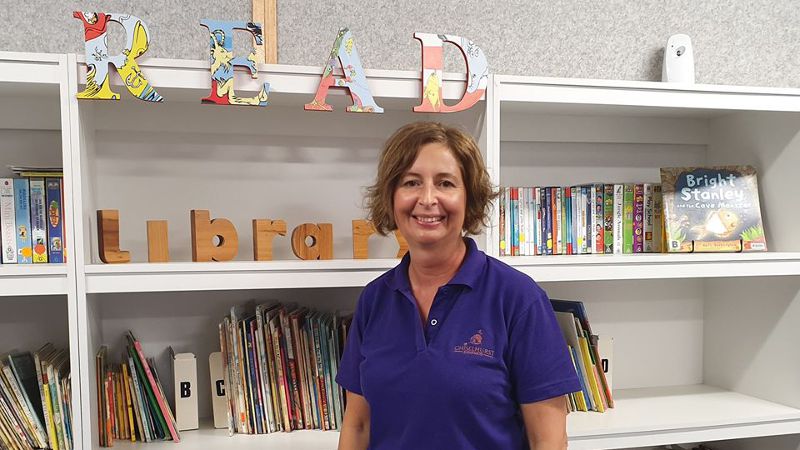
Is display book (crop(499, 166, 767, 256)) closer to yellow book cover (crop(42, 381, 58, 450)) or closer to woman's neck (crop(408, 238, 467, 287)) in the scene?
woman's neck (crop(408, 238, 467, 287))

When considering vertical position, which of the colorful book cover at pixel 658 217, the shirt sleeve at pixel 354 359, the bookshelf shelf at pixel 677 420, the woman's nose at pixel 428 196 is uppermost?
the woman's nose at pixel 428 196

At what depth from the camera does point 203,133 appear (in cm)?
130

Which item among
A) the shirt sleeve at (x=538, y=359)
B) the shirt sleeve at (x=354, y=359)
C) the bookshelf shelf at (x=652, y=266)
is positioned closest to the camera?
the shirt sleeve at (x=538, y=359)

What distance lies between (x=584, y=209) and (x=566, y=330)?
278mm

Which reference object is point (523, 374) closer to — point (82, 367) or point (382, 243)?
point (382, 243)

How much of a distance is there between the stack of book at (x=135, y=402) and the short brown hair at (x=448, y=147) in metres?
0.61

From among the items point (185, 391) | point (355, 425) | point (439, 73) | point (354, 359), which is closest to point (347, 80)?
point (439, 73)

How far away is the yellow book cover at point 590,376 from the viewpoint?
134cm

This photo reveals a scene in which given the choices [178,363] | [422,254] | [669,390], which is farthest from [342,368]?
[669,390]

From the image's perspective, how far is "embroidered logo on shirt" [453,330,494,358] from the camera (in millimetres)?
859

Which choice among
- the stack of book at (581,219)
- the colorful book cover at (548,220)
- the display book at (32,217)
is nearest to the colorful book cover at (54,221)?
the display book at (32,217)

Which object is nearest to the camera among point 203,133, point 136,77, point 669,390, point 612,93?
point 136,77

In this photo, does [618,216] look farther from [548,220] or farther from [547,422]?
[547,422]

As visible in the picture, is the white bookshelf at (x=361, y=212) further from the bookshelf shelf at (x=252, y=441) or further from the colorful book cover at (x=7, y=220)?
the colorful book cover at (x=7, y=220)
